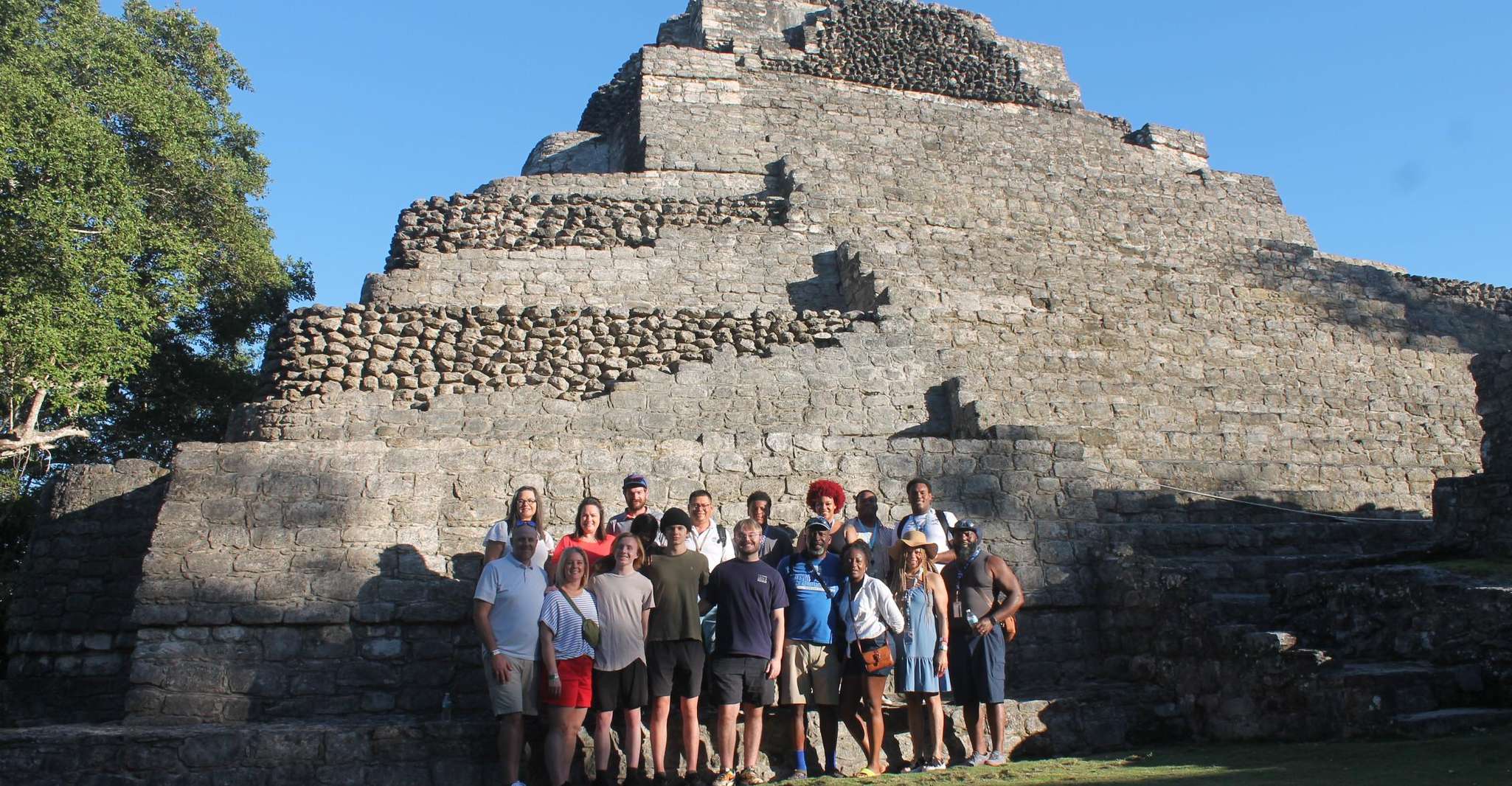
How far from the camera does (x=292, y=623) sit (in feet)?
23.7

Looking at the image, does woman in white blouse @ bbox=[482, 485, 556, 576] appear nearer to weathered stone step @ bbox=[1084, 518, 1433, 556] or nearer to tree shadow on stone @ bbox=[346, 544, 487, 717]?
tree shadow on stone @ bbox=[346, 544, 487, 717]

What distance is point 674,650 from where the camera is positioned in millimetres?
6031

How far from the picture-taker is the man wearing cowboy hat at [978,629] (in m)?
6.43

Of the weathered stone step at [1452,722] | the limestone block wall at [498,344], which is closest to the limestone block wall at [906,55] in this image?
the limestone block wall at [498,344]

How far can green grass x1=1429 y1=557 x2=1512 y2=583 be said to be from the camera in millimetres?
6965

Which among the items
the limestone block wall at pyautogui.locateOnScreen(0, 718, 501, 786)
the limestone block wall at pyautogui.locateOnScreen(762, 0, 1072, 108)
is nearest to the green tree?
the limestone block wall at pyautogui.locateOnScreen(0, 718, 501, 786)

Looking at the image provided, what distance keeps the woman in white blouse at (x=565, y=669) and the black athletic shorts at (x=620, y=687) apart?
52mm

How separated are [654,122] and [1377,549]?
45.4ft

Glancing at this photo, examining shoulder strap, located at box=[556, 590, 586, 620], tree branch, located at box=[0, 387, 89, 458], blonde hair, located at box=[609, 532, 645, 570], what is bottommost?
shoulder strap, located at box=[556, 590, 586, 620]

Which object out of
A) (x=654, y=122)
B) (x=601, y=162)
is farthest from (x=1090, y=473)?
(x=601, y=162)

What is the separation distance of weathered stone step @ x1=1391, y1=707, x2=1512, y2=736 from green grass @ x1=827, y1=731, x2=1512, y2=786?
0.10 metres

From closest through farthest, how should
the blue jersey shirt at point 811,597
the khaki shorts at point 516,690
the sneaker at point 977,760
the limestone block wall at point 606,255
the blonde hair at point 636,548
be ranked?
the khaki shorts at point 516,690 → the blonde hair at point 636,548 → the sneaker at point 977,760 → the blue jersey shirt at point 811,597 → the limestone block wall at point 606,255

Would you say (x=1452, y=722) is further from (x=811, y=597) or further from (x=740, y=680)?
(x=740, y=680)

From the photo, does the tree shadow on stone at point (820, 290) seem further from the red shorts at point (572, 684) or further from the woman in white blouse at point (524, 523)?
the red shorts at point (572, 684)
